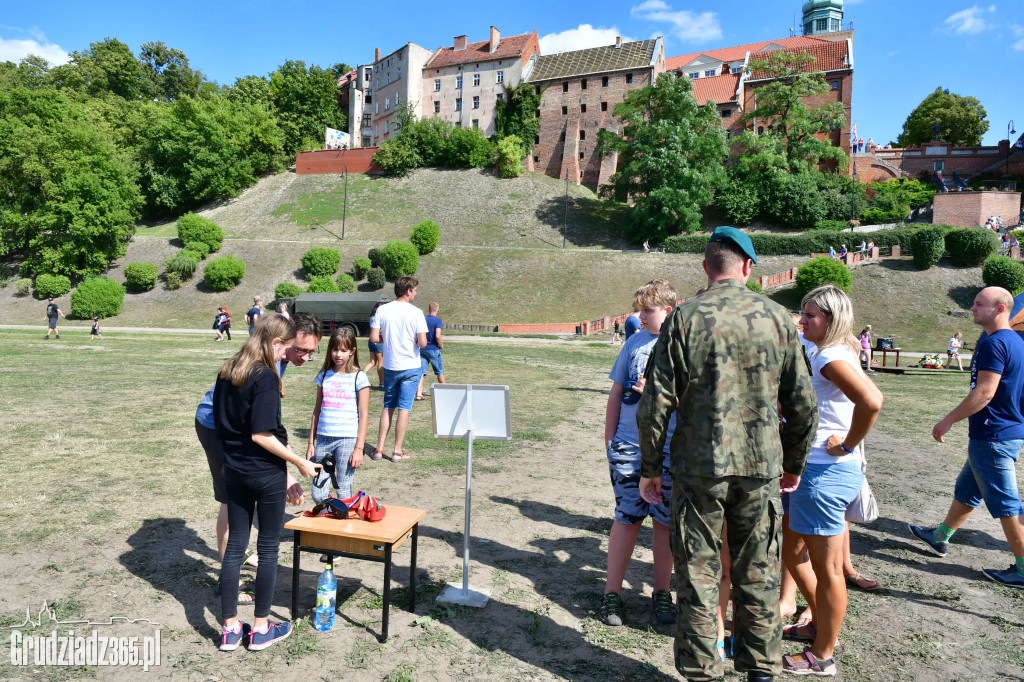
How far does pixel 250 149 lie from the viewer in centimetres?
6059

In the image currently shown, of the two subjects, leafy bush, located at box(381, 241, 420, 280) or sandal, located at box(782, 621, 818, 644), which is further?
leafy bush, located at box(381, 241, 420, 280)

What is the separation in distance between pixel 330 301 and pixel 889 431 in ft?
88.3

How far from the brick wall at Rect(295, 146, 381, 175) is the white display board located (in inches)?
2458

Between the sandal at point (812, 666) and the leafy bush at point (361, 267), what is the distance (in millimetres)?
40081

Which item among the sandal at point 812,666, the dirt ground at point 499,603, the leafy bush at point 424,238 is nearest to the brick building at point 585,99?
the leafy bush at point 424,238

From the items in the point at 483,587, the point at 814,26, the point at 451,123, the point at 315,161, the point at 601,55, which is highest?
the point at 814,26

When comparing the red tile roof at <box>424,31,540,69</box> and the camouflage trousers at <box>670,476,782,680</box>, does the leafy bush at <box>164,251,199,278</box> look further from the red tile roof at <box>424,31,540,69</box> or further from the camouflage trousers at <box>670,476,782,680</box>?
the camouflage trousers at <box>670,476,782,680</box>

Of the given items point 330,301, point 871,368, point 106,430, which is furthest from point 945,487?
point 330,301

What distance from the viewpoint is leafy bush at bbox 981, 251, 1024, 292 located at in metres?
30.2

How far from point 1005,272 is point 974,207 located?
63.4 ft

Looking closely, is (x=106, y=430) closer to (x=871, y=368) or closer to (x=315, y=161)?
(x=871, y=368)

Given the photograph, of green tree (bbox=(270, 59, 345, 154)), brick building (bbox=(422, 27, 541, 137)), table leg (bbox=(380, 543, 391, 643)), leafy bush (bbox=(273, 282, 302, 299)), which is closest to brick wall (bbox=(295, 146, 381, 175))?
green tree (bbox=(270, 59, 345, 154))

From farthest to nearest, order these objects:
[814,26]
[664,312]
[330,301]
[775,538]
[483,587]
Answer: [814,26] → [330,301] → [483,587] → [664,312] → [775,538]

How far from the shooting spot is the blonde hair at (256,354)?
10.9ft
